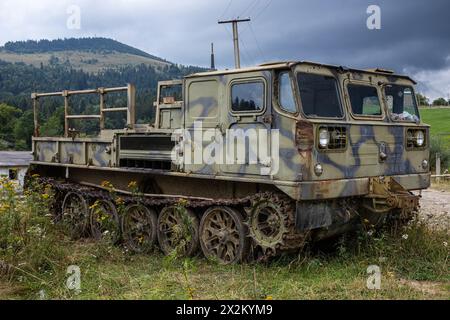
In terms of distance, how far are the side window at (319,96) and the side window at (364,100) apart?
339 mm

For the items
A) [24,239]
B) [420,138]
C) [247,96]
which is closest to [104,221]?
[24,239]

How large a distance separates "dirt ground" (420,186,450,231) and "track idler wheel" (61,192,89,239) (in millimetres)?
6343

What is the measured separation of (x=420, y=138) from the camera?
959 centimetres

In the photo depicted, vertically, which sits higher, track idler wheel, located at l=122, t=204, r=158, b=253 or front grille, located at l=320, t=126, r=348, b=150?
front grille, located at l=320, t=126, r=348, b=150

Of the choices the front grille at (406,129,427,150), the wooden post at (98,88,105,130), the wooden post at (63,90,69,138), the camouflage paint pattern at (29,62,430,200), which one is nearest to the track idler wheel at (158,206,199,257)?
the camouflage paint pattern at (29,62,430,200)

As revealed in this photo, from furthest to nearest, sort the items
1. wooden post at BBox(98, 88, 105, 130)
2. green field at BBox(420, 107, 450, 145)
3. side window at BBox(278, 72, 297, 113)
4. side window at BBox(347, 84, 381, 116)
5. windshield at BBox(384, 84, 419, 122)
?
green field at BBox(420, 107, 450, 145), wooden post at BBox(98, 88, 105, 130), windshield at BBox(384, 84, 419, 122), side window at BBox(347, 84, 381, 116), side window at BBox(278, 72, 297, 113)

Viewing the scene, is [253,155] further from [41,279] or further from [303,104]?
[41,279]

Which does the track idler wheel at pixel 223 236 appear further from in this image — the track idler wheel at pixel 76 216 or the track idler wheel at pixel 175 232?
the track idler wheel at pixel 76 216

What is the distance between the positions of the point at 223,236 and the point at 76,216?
403 centimetres

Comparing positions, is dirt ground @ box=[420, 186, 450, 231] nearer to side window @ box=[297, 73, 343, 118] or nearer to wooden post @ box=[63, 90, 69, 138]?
side window @ box=[297, 73, 343, 118]

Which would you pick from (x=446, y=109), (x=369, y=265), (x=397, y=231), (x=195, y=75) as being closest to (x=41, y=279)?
(x=195, y=75)

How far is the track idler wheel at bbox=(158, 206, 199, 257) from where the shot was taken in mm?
8883

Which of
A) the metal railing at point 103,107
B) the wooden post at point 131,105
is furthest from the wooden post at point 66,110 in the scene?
the wooden post at point 131,105

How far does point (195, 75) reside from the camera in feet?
29.6
